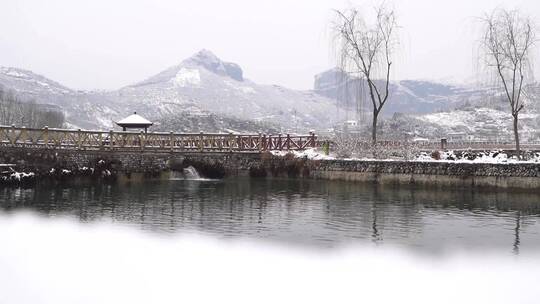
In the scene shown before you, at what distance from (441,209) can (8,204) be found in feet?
48.5

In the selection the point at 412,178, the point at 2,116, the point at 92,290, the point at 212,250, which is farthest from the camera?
the point at 2,116

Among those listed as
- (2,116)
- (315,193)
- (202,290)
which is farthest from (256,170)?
(2,116)

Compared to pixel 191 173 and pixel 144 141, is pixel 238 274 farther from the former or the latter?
pixel 191 173

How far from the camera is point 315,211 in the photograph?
2070 centimetres

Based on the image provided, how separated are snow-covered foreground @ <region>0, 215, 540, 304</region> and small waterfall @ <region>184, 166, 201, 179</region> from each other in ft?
61.6

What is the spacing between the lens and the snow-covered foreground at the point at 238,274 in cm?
1082

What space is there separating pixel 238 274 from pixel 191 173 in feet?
74.6

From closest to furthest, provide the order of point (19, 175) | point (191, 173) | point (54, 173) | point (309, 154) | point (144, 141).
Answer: point (19, 175) → point (54, 173) → point (144, 141) → point (309, 154) → point (191, 173)

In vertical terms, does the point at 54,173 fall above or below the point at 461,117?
below

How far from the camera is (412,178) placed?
2975 cm

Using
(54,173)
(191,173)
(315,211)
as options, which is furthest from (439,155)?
(54,173)

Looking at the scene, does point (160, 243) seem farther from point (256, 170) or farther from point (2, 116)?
point (2, 116)

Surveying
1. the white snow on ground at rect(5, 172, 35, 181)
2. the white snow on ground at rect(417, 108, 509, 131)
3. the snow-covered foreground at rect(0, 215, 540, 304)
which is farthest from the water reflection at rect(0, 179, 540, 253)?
the white snow on ground at rect(417, 108, 509, 131)

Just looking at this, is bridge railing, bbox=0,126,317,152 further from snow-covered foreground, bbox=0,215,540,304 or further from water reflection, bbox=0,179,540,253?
snow-covered foreground, bbox=0,215,540,304
